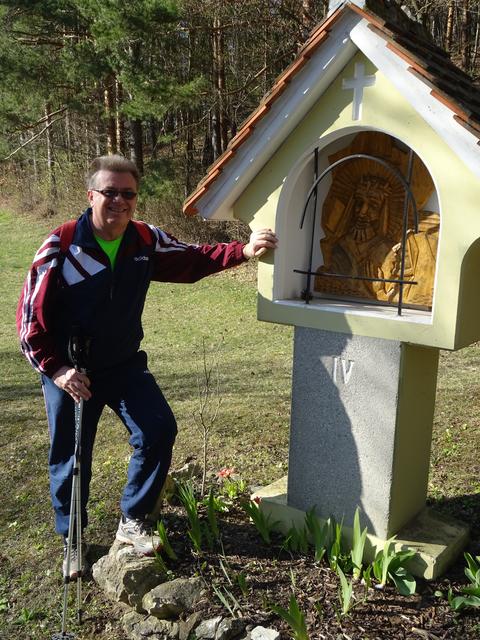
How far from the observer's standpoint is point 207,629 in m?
2.52

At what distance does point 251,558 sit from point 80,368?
130 cm

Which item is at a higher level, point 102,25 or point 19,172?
point 102,25

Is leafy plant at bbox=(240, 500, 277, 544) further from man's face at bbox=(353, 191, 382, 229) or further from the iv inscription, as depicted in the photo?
man's face at bbox=(353, 191, 382, 229)

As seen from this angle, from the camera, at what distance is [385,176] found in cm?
301

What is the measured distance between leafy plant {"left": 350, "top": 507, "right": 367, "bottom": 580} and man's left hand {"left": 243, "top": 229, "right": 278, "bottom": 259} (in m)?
1.36

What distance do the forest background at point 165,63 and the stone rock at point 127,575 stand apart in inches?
390

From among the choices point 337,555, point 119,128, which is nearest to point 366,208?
point 337,555

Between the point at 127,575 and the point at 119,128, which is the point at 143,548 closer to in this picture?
the point at 127,575

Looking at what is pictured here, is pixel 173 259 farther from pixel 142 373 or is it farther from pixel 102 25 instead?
pixel 102 25

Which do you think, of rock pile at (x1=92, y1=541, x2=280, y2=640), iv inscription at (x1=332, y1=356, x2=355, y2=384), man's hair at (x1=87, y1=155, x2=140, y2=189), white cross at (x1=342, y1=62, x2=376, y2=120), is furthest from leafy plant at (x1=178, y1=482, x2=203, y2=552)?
white cross at (x1=342, y1=62, x2=376, y2=120)

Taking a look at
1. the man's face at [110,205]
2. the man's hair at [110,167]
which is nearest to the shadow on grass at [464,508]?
the man's face at [110,205]

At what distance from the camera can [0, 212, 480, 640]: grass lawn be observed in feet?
10.3

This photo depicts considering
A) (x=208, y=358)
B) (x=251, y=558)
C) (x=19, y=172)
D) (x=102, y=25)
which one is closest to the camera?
(x=251, y=558)

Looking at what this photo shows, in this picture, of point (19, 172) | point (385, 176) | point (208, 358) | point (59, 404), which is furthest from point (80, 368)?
point (19, 172)
